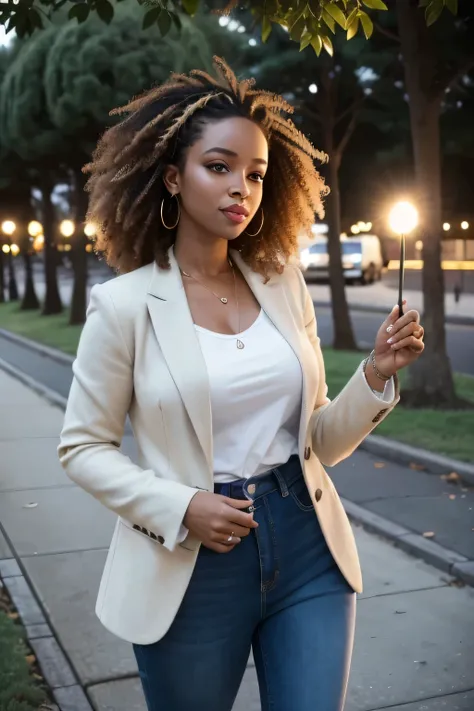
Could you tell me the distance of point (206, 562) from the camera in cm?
219

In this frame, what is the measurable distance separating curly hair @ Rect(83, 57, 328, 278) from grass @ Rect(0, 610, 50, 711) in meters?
2.18

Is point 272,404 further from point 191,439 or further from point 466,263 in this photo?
point 466,263

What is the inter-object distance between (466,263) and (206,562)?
38721 mm

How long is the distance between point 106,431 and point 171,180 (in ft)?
2.18

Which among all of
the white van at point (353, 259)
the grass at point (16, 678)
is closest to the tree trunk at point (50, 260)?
the white van at point (353, 259)

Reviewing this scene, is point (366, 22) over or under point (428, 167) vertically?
over

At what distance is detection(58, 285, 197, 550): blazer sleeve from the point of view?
2117 mm

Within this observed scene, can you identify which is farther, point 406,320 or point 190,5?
point 190,5

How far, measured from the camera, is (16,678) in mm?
4047

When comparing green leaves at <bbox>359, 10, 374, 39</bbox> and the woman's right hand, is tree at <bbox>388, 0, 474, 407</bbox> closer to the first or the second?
green leaves at <bbox>359, 10, 374, 39</bbox>

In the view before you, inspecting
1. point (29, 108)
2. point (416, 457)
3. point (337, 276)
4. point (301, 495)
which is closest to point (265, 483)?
point (301, 495)

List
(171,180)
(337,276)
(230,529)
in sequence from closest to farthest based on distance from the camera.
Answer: (230,529) → (171,180) → (337,276)

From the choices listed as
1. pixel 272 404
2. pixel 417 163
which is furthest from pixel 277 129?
pixel 417 163

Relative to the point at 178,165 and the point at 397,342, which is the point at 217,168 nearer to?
the point at 178,165
